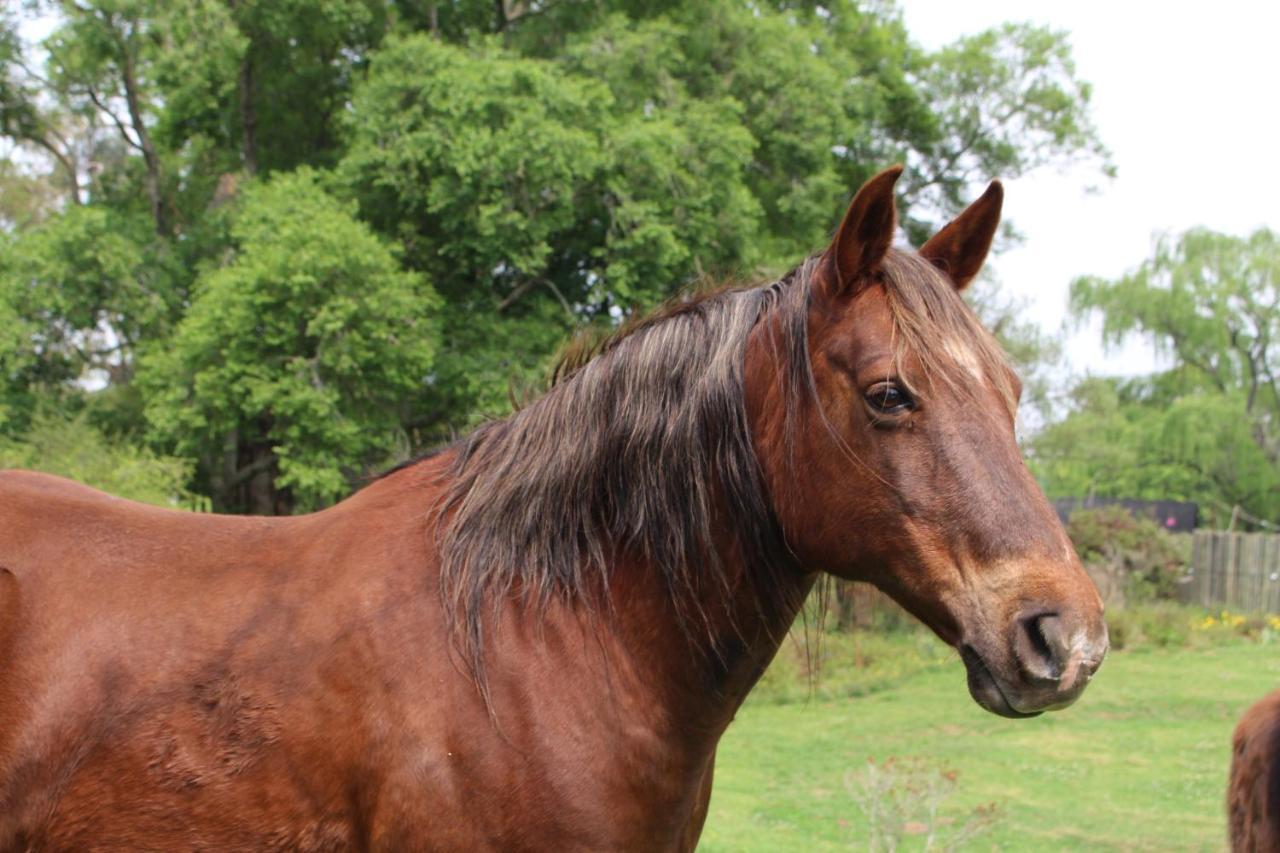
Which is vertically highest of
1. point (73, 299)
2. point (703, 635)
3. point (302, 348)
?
point (73, 299)

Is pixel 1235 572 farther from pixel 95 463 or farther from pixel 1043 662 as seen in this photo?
pixel 1043 662

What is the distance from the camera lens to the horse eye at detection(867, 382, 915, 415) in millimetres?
2305

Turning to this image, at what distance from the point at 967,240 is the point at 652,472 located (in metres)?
0.95

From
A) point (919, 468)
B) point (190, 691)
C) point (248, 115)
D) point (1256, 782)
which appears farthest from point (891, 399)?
point (248, 115)

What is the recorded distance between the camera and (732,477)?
8.21 feet

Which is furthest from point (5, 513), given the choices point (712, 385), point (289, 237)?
point (289, 237)

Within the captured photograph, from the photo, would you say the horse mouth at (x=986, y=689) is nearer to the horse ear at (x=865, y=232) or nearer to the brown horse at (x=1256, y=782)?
the horse ear at (x=865, y=232)

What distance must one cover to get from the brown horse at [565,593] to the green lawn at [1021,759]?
5786mm

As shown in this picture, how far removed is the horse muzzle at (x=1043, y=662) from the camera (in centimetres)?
200

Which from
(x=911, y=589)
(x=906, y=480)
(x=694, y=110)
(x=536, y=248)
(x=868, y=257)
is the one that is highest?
(x=694, y=110)

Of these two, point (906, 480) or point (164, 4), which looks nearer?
point (906, 480)

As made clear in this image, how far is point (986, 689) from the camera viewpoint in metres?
2.10

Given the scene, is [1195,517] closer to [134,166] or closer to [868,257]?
[134,166]

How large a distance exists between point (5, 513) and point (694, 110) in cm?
1534
